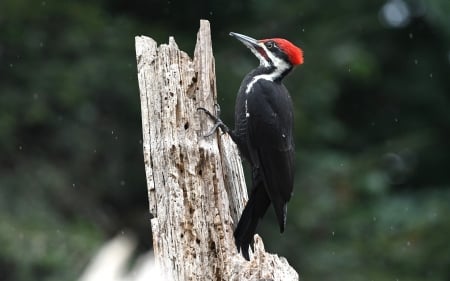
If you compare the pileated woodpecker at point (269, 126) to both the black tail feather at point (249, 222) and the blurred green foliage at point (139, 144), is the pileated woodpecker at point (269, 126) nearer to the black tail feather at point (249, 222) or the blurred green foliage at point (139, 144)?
the black tail feather at point (249, 222)

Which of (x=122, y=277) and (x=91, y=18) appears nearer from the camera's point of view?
(x=122, y=277)

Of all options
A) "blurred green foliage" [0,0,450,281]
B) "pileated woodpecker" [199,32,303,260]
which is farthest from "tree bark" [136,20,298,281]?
"blurred green foliage" [0,0,450,281]

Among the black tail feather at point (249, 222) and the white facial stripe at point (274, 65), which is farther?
the white facial stripe at point (274, 65)

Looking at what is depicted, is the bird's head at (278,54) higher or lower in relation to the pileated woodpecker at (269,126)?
higher

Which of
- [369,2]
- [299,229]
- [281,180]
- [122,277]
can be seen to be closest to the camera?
[122,277]

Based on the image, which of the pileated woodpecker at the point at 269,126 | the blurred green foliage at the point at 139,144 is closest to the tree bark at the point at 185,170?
the pileated woodpecker at the point at 269,126

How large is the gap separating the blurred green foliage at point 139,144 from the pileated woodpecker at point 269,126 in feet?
6.75

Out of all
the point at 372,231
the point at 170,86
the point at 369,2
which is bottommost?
the point at 372,231

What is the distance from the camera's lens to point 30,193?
732 cm

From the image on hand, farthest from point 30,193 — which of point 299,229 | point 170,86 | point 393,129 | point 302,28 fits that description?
point 393,129

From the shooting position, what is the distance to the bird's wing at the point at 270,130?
16.2ft

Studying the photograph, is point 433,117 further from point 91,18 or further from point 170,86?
point 170,86

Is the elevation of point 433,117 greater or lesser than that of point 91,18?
lesser

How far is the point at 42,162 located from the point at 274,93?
303 cm
